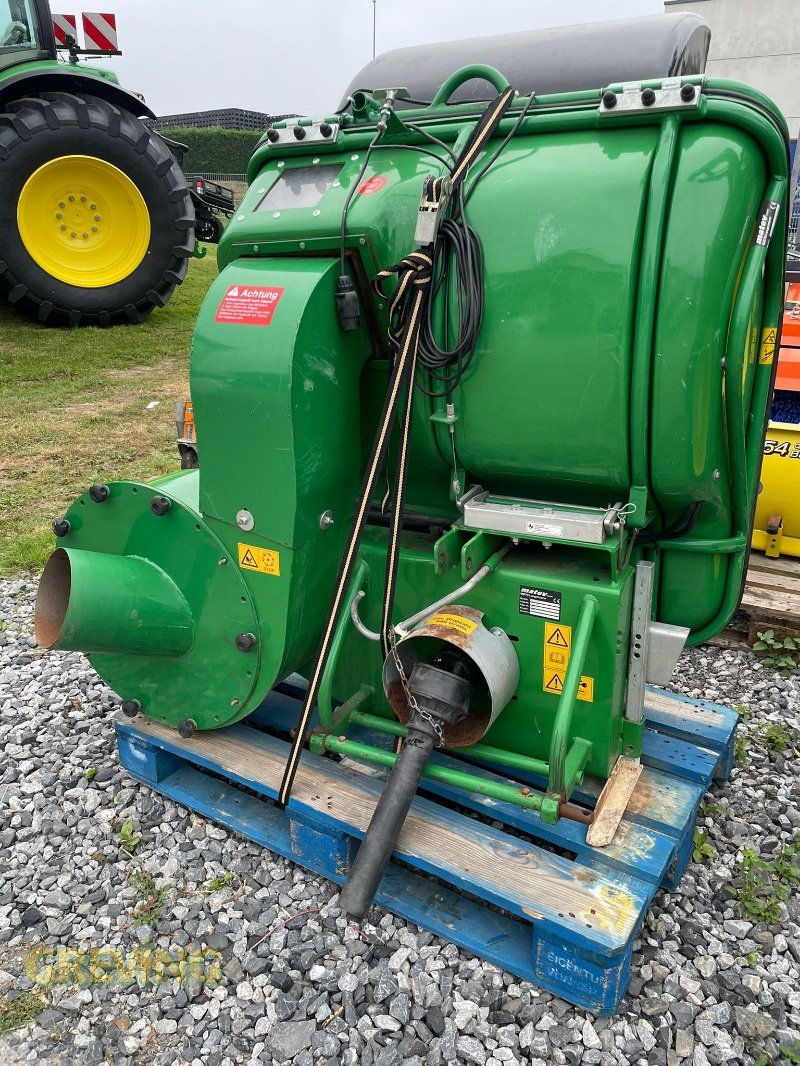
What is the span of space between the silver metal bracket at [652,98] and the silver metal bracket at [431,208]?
1.29 ft

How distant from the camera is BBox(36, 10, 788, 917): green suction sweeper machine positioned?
185 cm

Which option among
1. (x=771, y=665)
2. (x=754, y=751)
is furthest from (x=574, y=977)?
(x=771, y=665)

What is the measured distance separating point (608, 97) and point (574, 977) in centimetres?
201

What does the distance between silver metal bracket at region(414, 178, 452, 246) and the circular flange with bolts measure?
985 millimetres

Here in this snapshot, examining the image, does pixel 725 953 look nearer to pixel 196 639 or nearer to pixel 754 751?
pixel 754 751

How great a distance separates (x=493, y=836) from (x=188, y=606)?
106cm

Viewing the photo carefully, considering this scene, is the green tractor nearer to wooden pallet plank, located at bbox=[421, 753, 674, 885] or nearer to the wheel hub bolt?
the wheel hub bolt

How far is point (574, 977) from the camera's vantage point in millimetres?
1880

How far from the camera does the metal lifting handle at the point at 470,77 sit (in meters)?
2.10

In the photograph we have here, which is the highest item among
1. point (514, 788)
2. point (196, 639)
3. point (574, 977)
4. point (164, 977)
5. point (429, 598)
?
point (429, 598)

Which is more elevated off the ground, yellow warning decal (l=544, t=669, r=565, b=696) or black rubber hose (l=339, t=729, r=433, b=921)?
yellow warning decal (l=544, t=669, r=565, b=696)

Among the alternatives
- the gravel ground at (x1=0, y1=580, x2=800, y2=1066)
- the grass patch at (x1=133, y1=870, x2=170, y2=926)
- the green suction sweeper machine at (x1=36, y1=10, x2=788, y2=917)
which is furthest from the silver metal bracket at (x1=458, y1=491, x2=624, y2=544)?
the grass patch at (x1=133, y1=870, x2=170, y2=926)

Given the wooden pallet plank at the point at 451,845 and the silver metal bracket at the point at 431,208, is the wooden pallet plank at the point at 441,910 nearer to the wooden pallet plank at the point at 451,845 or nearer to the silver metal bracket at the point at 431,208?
the wooden pallet plank at the point at 451,845

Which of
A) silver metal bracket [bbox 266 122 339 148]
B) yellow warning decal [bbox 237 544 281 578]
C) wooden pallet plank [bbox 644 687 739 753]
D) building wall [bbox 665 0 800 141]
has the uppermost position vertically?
building wall [bbox 665 0 800 141]
